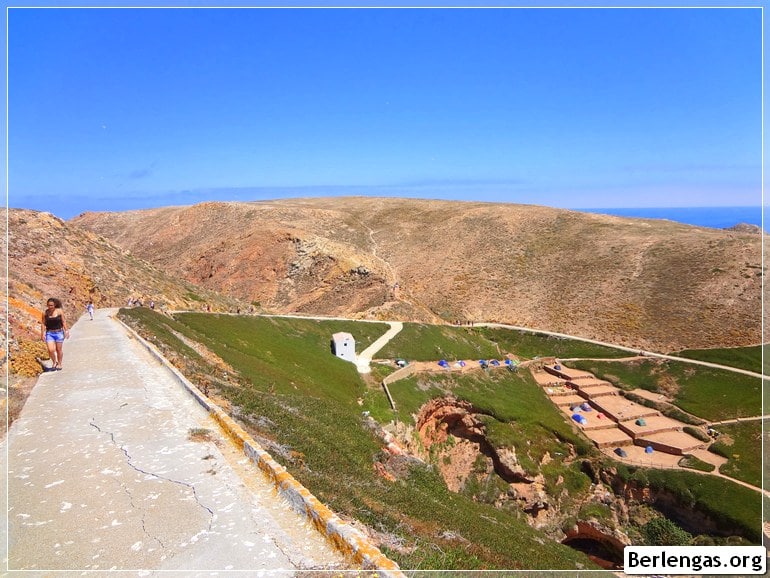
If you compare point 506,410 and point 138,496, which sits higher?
point 138,496

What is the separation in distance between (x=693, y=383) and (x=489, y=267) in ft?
125

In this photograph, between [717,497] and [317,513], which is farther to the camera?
[717,497]

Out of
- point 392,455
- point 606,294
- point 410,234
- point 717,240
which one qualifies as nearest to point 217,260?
point 410,234

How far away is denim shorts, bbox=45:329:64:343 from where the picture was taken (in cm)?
1431

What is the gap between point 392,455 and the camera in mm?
18406

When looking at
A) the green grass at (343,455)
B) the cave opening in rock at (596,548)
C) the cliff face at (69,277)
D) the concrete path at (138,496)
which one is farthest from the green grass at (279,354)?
the cave opening in rock at (596,548)

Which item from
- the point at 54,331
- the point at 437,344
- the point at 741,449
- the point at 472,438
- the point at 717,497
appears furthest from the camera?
the point at 437,344

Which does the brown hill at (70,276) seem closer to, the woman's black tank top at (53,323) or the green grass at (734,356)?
the woman's black tank top at (53,323)

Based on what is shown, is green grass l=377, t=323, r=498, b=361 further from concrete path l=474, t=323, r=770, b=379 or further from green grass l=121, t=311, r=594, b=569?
green grass l=121, t=311, r=594, b=569

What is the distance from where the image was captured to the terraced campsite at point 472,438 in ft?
41.7

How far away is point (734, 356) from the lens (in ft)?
179

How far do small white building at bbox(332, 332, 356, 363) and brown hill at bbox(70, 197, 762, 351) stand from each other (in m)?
19.2

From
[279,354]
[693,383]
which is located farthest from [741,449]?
[279,354]

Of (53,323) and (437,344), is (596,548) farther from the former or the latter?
(53,323)
